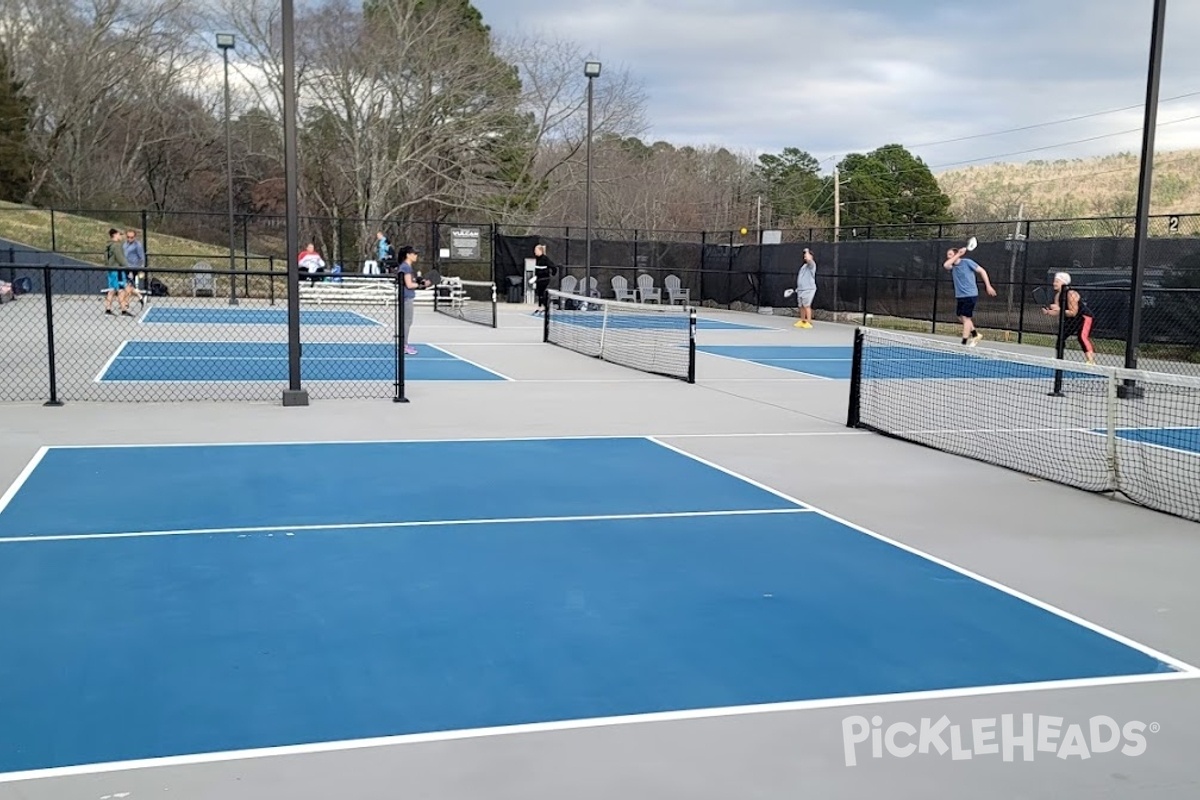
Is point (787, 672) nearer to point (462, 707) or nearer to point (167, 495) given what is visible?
point (462, 707)

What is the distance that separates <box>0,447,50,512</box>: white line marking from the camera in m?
7.31

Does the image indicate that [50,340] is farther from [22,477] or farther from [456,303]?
[456,303]

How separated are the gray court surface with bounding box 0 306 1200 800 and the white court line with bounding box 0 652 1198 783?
3 centimetres

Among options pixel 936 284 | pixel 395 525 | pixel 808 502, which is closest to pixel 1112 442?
pixel 808 502

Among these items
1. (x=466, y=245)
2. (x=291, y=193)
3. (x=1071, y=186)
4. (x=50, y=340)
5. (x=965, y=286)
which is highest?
(x=1071, y=186)

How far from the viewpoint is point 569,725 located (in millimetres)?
4086

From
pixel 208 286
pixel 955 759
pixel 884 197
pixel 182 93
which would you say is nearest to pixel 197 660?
pixel 955 759

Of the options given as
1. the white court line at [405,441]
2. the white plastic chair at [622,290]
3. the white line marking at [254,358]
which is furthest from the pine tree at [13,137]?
the white court line at [405,441]

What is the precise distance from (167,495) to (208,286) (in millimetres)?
26793

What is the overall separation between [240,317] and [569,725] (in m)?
22.6

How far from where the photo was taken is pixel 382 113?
4356 centimetres

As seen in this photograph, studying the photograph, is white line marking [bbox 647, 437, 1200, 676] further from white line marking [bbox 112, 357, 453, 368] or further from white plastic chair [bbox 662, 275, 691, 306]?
white plastic chair [bbox 662, 275, 691, 306]

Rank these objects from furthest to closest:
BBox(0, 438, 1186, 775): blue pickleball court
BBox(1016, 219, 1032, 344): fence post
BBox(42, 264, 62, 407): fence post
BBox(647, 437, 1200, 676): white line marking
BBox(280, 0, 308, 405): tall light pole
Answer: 1. BBox(1016, 219, 1032, 344): fence post
2. BBox(280, 0, 308, 405): tall light pole
3. BBox(42, 264, 62, 407): fence post
4. BBox(647, 437, 1200, 676): white line marking
5. BBox(0, 438, 1186, 775): blue pickleball court

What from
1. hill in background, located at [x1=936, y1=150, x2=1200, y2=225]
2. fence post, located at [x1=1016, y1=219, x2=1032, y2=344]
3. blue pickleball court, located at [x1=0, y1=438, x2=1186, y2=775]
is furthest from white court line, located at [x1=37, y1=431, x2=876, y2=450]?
hill in background, located at [x1=936, y1=150, x2=1200, y2=225]
